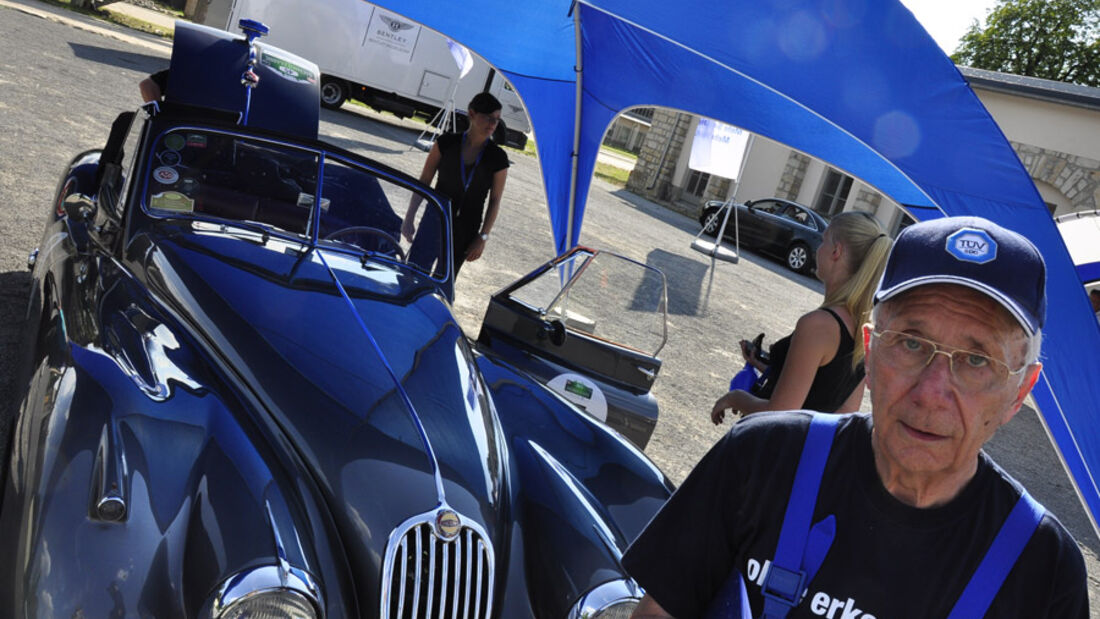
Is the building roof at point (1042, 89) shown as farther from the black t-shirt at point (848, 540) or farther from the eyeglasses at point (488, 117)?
the black t-shirt at point (848, 540)

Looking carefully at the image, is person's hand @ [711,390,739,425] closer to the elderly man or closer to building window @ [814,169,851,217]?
the elderly man

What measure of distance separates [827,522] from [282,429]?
77.5 inches

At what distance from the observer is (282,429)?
2.92 m

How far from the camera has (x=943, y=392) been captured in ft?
4.79

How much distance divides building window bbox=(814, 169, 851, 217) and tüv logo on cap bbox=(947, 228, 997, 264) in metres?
25.8

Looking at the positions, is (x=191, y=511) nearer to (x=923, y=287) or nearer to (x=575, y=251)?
(x=923, y=287)

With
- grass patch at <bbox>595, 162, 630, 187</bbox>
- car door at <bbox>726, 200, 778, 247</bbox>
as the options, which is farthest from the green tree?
car door at <bbox>726, 200, 778, 247</bbox>

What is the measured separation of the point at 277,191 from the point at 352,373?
1469 millimetres

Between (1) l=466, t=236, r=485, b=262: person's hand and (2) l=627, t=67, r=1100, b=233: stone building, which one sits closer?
(1) l=466, t=236, r=485, b=262: person's hand

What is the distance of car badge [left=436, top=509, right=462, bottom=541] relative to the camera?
8.87 feet

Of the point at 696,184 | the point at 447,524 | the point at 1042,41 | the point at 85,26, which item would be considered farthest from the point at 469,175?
the point at 1042,41

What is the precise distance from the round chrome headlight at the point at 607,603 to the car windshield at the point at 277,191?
207cm

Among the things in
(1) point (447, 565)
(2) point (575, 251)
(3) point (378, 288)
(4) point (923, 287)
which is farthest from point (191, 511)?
(2) point (575, 251)

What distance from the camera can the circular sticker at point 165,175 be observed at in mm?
4078
